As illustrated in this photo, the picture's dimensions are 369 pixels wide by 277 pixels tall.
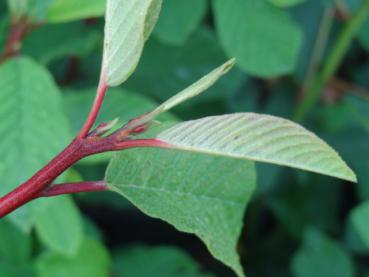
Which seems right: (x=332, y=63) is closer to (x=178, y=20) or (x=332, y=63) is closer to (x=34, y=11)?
(x=178, y=20)

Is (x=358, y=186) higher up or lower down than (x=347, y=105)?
lower down

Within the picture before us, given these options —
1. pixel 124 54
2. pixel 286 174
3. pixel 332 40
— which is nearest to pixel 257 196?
pixel 286 174

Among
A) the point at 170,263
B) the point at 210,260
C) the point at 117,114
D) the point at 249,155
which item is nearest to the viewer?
the point at 249,155

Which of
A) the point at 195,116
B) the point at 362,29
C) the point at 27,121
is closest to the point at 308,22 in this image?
the point at 362,29

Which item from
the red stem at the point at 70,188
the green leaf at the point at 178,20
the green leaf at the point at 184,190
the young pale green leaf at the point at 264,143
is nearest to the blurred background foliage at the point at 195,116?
the green leaf at the point at 178,20

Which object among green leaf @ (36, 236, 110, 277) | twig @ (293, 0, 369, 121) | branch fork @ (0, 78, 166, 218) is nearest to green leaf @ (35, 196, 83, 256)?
green leaf @ (36, 236, 110, 277)

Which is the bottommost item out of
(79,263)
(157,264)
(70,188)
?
(157,264)

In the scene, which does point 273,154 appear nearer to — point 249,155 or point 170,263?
point 249,155
